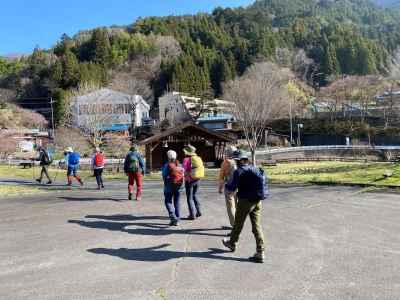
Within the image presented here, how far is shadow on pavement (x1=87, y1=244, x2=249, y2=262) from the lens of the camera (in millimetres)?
6055

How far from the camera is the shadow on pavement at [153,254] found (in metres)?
6.05

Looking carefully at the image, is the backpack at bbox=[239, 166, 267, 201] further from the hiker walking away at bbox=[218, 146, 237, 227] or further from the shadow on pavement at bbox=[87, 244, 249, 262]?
the hiker walking away at bbox=[218, 146, 237, 227]

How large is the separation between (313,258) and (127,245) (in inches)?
116

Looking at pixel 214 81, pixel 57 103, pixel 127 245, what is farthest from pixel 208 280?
pixel 214 81

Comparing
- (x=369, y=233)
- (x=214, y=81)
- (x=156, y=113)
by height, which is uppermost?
(x=214, y=81)

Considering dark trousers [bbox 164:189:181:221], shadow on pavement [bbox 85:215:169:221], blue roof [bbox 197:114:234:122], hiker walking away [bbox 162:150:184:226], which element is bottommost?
shadow on pavement [bbox 85:215:169:221]

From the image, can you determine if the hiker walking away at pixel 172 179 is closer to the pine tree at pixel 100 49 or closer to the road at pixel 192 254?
the road at pixel 192 254

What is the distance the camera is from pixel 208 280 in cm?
512

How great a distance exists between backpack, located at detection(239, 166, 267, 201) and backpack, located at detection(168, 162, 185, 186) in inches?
89.5

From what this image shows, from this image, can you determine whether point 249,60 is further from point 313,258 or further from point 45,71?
point 313,258

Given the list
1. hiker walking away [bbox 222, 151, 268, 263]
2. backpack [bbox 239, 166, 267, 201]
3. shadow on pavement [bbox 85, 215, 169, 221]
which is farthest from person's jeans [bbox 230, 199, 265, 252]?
shadow on pavement [bbox 85, 215, 169, 221]

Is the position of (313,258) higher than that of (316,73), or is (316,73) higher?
(316,73)

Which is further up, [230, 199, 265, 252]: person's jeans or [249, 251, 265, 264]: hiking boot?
[230, 199, 265, 252]: person's jeans

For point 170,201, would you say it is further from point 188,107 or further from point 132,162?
point 188,107
